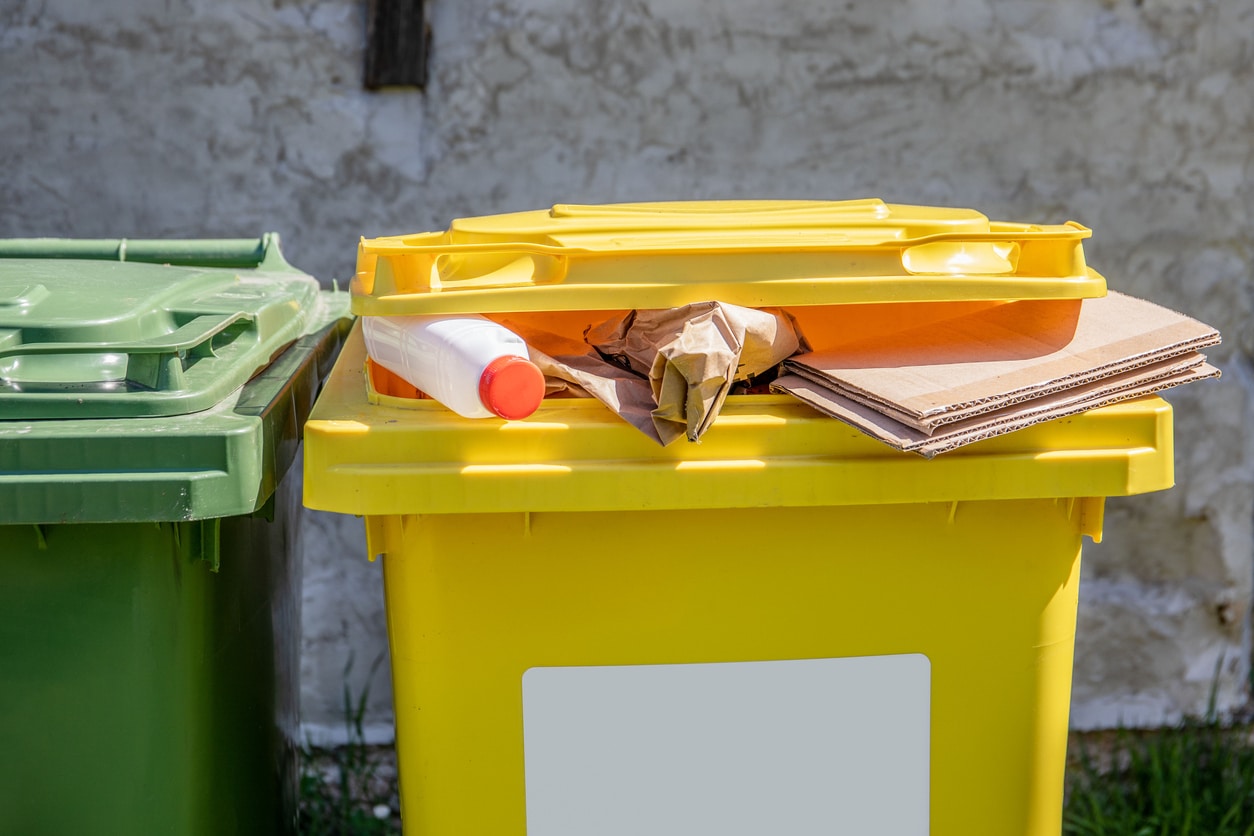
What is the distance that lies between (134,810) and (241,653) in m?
0.27

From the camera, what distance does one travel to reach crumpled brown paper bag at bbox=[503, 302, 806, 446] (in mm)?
1413

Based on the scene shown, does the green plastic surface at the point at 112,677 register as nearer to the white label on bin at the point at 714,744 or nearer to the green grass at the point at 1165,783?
the white label on bin at the point at 714,744

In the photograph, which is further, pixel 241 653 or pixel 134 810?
pixel 241 653

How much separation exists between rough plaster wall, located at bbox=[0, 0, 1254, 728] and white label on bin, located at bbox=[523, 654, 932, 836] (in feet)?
5.71

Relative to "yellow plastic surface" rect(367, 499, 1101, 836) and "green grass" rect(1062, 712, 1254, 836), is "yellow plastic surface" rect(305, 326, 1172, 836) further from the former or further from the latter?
"green grass" rect(1062, 712, 1254, 836)

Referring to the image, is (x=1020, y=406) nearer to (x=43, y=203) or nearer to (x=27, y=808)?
(x=27, y=808)

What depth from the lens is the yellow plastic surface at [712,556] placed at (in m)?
1.45

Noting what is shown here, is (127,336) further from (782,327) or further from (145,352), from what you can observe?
(782,327)

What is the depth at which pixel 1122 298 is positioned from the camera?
1789mm

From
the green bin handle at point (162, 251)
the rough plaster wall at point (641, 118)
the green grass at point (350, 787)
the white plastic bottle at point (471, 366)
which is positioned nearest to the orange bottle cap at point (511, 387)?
the white plastic bottle at point (471, 366)

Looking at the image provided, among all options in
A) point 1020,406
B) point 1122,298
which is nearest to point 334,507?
point 1020,406

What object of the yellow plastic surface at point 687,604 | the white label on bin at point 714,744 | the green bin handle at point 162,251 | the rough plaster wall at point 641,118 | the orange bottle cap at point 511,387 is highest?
the rough plaster wall at point 641,118

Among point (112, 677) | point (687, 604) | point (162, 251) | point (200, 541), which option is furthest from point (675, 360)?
point (162, 251)

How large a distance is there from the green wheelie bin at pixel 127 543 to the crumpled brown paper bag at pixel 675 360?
410mm
